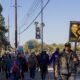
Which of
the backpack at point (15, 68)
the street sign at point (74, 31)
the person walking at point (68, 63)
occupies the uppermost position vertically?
the street sign at point (74, 31)

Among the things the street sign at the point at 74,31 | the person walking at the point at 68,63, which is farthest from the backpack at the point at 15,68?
the person walking at the point at 68,63

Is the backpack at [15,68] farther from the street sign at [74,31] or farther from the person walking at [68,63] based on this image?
the person walking at [68,63]

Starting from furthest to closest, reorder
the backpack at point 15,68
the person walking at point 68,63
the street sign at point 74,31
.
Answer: the backpack at point 15,68 → the street sign at point 74,31 → the person walking at point 68,63

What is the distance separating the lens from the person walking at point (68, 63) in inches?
549

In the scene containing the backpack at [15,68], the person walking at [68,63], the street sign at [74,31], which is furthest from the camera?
the backpack at [15,68]

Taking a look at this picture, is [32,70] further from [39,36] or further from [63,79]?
[39,36]

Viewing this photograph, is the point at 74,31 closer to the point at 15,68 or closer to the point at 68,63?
the point at 15,68

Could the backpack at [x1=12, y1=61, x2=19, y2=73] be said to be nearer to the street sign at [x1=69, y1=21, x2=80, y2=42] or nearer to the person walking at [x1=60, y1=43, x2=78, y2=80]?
the street sign at [x1=69, y1=21, x2=80, y2=42]

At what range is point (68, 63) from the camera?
46.1 ft

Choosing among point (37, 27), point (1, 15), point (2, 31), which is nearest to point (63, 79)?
point (37, 27)

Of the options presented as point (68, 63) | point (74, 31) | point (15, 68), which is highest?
point (74, 31)

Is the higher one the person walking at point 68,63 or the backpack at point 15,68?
the person walking at point 68,63

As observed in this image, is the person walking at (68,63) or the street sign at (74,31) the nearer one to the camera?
the person walking at (68,63)

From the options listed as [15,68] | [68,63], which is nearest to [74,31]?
[15,68]
